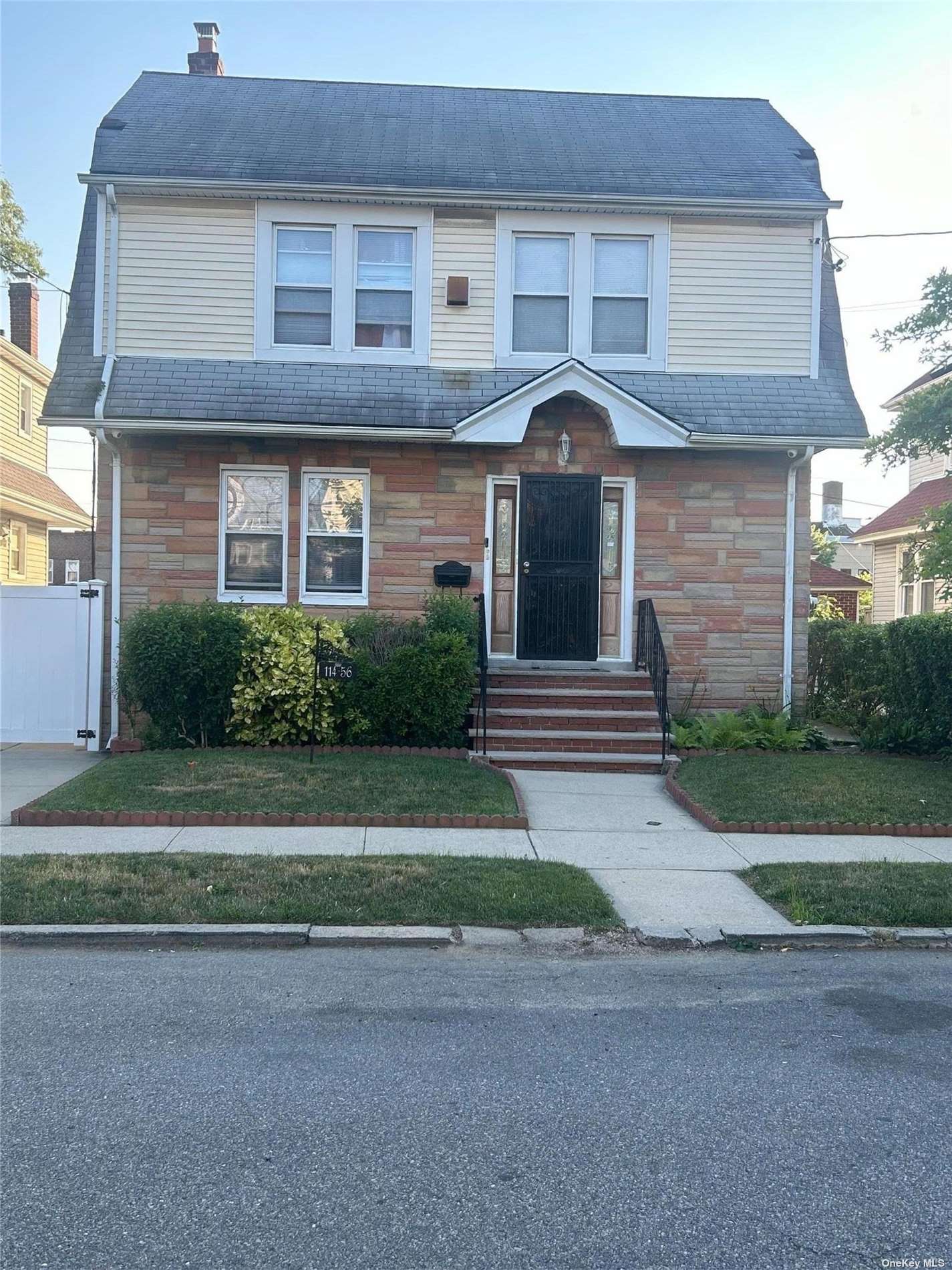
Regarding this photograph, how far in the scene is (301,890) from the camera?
6.68 metres

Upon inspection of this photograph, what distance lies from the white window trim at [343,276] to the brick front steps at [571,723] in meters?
4.23

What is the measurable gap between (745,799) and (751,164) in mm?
8905

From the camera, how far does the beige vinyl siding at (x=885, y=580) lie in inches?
1056

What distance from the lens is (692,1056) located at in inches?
179

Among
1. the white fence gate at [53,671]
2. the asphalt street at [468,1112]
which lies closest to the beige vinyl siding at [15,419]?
the white fence gate at [53,671]

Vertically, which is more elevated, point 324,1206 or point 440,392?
point 440,392

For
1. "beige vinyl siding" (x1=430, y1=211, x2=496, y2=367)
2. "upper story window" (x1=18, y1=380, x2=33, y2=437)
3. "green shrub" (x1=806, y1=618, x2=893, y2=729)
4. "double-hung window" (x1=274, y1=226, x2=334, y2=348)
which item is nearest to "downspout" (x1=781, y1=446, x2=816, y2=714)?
"green shrub" (x1=806, y1=618, x2=893, y2=729)

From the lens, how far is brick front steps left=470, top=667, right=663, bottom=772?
1125cm

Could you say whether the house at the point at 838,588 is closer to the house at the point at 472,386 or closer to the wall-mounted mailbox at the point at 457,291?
the house at the point at 472,386

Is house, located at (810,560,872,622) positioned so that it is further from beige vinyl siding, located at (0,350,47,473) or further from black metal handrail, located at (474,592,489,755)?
beige vinyl siding, located at (0,350,47,473)

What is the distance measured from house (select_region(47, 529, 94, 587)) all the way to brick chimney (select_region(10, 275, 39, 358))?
485 centimetres

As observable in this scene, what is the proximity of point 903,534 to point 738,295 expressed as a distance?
1337 cm

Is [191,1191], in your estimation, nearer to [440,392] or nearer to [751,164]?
[440,392]

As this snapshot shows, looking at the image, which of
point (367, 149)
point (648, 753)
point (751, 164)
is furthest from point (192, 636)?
point (751, 164)
